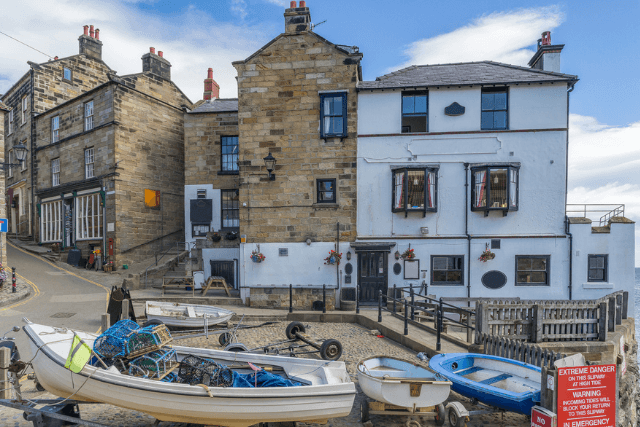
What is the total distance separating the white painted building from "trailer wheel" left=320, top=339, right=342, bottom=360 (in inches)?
238

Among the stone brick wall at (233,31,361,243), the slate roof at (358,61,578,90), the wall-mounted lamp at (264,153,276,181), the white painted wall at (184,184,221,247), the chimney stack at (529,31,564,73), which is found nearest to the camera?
the slate roof at (358,61,578,90)

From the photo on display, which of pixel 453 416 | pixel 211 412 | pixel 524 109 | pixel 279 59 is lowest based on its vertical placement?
pixel 453 416

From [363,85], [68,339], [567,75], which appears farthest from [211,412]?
[567,75]

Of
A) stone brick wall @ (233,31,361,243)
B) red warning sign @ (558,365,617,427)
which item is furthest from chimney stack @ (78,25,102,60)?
red warning sign @ (558,365,617,427)

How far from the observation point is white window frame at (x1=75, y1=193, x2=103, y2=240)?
62.6 ft

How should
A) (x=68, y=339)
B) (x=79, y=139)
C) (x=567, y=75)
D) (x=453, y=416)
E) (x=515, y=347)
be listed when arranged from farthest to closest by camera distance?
(x=79, y=139), (x=567, y=75), (x=515, y=347), (x=68, y=339), (x=453, y=416)

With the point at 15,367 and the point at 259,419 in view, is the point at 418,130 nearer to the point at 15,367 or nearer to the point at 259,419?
the point at 259,419

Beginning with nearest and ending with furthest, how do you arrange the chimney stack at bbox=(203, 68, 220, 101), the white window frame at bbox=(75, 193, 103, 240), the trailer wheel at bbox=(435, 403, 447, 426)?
the trailer wheel at bbox=(435, 403, 447, 426), the white window frame at bbox=(75, 193, 103, 240), the chimney stack at bbox=(203, 68, 220, 101)

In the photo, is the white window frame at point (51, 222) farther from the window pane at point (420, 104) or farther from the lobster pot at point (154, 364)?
the window pane at point (420, 104)

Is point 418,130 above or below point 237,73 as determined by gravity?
below

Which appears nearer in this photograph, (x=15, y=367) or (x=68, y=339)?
(x=15, y=367)

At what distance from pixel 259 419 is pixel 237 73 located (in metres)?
13.0

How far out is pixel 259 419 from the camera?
15.5ft

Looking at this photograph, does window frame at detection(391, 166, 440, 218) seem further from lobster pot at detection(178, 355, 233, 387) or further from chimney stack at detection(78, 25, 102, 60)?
chimney stack at detection(78, 25, 102, 60)
